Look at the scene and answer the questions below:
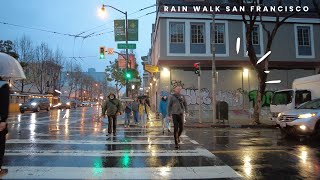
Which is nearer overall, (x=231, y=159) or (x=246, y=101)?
(x=231, y=159)

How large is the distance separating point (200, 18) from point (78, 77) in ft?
188

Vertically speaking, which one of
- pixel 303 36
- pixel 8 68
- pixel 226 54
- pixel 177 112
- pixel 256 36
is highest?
pixel 303 36

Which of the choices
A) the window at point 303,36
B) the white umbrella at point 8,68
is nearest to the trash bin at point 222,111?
the window at point 303,36

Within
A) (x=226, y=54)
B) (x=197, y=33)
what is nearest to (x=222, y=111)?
(x=226, y=54)

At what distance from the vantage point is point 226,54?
28.0m

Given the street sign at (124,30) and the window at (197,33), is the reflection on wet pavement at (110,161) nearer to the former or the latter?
the street sign at (124,30)

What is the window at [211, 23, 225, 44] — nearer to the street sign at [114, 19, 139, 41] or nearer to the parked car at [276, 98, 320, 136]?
the street sign at [114, 19, 139, 41]

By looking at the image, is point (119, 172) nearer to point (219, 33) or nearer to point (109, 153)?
point (109, 153)

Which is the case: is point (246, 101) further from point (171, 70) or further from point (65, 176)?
point (65, 176)

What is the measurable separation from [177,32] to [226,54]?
14.1 feet

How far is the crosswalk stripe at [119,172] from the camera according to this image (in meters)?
6.57

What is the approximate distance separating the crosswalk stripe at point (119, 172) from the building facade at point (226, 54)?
19.8m

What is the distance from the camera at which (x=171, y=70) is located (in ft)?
90.4

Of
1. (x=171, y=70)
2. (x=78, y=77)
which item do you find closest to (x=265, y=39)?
(x=171, y=70)
